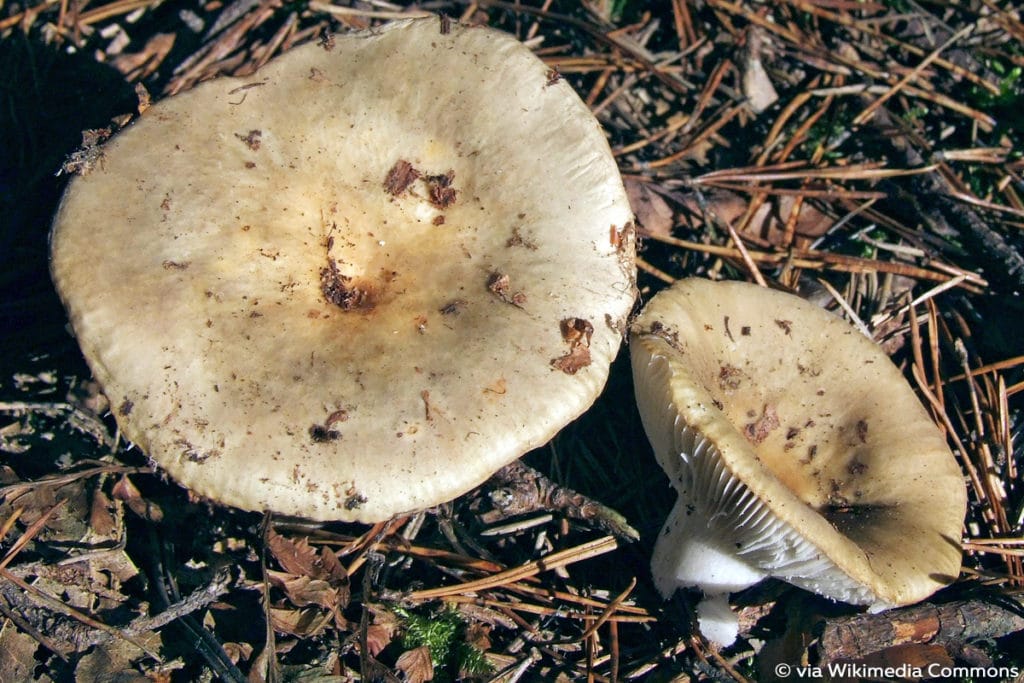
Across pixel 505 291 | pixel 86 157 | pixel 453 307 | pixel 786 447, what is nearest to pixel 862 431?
pixel 786 447

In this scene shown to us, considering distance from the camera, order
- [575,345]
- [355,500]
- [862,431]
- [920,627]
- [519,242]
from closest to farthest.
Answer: [355,500] < [575,345] < [519,242] < [920,627] < [862,431]

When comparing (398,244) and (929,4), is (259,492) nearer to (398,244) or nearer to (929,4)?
(398,244)

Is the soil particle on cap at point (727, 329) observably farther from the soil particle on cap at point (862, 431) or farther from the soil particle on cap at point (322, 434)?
the soil particle on cap at point (322, 434)

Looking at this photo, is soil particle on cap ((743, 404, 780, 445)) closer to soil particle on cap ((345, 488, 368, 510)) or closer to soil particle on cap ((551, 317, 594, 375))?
soil particle on cap ((551, 317, 594, 375))

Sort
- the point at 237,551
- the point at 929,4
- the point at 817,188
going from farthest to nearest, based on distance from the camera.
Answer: the point at 929,4 < the point at 817,188 < the point at 237,551

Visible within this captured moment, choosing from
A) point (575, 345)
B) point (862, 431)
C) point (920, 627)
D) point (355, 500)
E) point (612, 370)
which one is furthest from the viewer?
point (612, 370)

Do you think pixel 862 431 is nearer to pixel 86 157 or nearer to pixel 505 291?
pixel 505 291

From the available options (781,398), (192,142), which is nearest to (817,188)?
(781,398)
